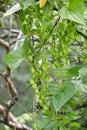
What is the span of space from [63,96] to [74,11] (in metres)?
0.22

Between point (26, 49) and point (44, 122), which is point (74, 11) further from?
point (44, 122)

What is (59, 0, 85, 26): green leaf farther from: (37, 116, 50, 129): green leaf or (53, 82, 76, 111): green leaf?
(37, 116, 50, 129): green leaf

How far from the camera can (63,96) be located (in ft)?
2.97

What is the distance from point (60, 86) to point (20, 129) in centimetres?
114

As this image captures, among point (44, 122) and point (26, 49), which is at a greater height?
point (26, 49)

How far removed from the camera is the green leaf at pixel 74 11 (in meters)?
0.79

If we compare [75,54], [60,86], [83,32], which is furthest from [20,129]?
[60,86]

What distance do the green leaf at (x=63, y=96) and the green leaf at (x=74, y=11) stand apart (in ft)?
0.67

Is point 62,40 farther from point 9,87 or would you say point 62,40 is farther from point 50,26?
point 9,87

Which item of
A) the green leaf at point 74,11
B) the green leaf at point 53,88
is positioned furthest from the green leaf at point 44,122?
the green leaf at point 74,11

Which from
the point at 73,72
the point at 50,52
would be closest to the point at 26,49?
the point at 50,52

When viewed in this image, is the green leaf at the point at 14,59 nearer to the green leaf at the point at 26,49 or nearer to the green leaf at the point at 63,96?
the green leaf at the point at 26,49

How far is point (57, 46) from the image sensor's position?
3.08ft

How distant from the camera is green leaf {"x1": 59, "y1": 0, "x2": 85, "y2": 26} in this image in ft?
2.59
